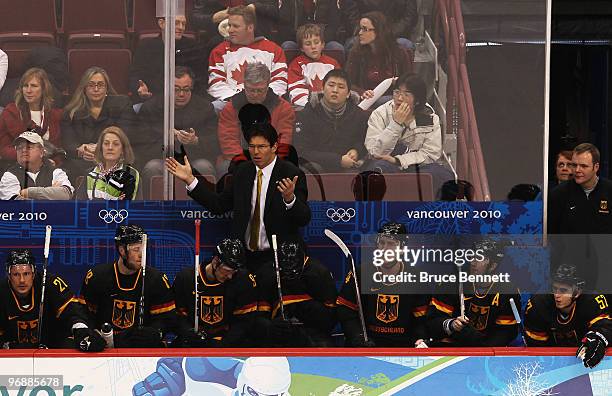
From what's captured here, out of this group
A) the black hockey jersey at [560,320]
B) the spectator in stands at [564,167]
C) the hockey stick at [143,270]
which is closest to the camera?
the black hockey jersey at [560,320]

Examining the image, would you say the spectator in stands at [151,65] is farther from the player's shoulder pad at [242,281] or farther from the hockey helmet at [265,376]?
the hockey helmet at [265,376]

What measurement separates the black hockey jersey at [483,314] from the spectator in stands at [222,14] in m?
1.83

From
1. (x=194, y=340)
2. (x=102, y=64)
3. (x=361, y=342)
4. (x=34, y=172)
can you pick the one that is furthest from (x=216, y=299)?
(x=102, y=64)

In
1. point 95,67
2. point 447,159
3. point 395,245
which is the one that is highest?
point 95,67

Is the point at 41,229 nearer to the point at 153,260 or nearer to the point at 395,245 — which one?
the point at 153,260

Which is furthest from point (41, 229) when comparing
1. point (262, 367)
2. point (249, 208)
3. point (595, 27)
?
point (595, 27)

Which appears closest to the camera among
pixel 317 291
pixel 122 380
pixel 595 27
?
pixel 122 380

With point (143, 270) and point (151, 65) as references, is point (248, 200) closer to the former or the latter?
point (143, 270)

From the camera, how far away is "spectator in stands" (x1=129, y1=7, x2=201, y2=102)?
785 cm

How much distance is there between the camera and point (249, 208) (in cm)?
766

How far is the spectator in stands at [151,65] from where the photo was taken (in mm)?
7848

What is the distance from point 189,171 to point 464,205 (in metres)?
1.57

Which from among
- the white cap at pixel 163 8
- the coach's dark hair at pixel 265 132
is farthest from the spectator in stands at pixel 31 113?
the coach's dark hair at pixel 265 132

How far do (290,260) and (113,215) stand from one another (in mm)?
1145
